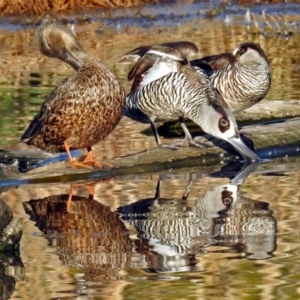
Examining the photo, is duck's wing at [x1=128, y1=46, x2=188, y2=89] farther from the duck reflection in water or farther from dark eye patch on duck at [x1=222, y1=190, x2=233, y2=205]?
dark eye patch on duck at [x1=222, y1=190, x2=233, y2=205]

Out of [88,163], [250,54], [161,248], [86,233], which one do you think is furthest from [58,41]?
[161,248]

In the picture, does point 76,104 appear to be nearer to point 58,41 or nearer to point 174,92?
point 58,41

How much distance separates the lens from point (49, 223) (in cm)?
681

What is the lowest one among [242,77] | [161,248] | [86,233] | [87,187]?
[161,248]

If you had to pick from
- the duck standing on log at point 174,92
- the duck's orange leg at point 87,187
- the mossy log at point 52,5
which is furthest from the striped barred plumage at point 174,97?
the mossy log at point 52,5

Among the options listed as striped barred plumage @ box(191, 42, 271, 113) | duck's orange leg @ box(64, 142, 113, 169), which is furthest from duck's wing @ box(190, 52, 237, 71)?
duck's orange leg @ box(64, 142, 113, 169)

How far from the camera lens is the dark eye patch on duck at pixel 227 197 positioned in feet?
24.1

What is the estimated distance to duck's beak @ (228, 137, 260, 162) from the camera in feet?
28.5

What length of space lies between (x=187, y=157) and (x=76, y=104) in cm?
103

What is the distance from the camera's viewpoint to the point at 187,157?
874cm

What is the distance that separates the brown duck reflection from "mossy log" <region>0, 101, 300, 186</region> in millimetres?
594

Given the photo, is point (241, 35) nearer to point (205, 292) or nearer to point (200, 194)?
point (200, 194)

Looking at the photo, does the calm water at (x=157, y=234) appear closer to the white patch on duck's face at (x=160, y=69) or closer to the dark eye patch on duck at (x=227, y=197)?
the dark eye patch on duck at (x=227, y=197)

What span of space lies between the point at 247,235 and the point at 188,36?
11.3m
